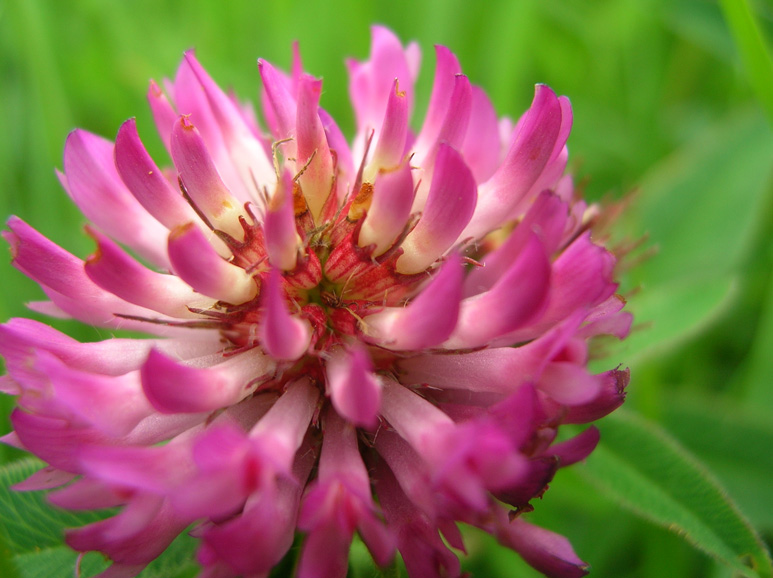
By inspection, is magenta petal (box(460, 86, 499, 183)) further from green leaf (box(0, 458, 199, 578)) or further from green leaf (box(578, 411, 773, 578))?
green leaf (box(0, 458, 199, 578))

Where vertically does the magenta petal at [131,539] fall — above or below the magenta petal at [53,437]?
below

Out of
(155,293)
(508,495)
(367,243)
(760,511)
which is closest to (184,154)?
(155,293)

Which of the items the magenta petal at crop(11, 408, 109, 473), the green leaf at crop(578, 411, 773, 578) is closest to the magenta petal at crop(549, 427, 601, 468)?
the green leaf at crop(578, 411, 773, 578)

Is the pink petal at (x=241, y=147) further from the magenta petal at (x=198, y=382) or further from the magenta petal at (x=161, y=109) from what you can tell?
the magenta petal at (x=198, y=382)

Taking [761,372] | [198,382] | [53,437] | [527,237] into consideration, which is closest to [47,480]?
[53,437]

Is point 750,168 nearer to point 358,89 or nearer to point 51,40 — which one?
point 358,89

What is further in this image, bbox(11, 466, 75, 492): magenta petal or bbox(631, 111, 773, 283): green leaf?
bbox(631, 111, 773, 283): green leaf

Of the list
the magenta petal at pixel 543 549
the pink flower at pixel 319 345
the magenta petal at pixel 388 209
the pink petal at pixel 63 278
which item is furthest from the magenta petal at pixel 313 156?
the magenta petal at pixel 543 549

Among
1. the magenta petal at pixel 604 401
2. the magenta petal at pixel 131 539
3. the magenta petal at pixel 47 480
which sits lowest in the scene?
the magenta petal at pixel 47 480
